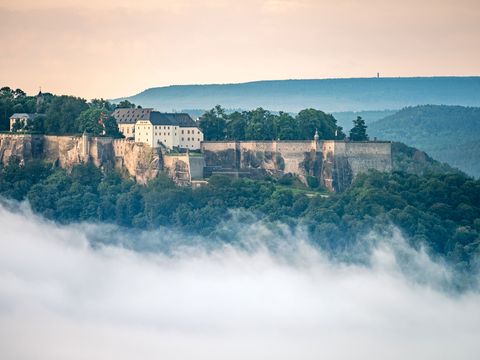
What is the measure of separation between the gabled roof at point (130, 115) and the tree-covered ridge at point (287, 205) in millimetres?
2408

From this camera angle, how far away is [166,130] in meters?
71.7

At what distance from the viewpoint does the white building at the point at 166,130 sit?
235 feet

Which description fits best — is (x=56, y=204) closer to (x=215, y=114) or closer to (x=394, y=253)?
(x=215, y=114)

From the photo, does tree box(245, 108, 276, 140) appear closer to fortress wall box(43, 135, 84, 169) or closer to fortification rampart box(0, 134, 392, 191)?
fortification rampart box(0, 134, 392, 191)

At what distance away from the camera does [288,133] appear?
72.8 metres

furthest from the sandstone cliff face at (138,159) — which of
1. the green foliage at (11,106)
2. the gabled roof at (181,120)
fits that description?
the green foliage at (11,106)

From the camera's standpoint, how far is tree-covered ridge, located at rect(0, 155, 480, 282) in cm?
6838

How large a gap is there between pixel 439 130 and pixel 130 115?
241 ft

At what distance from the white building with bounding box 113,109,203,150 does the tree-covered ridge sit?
5.90 feet

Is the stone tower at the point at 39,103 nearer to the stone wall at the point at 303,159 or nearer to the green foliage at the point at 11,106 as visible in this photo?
the green foliage at the point at 11,106

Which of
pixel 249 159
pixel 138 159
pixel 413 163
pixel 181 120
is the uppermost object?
pixel 181 120

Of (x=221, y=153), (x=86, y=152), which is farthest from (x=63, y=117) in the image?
(x=221, y=153)

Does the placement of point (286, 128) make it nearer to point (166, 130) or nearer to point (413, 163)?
point (166, 130)

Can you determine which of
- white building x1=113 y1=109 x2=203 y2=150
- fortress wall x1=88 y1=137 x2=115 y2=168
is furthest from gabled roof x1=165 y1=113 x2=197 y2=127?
fortress wall x1=88 y1=137 x2=115 y2=168
